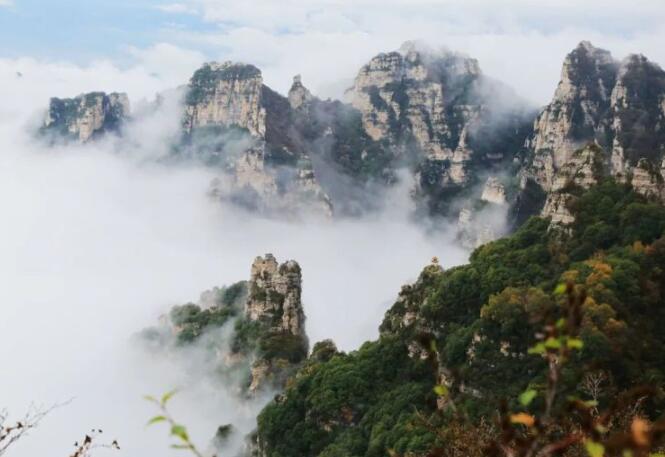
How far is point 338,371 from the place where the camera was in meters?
54.2

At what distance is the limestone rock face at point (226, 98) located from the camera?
18012cm

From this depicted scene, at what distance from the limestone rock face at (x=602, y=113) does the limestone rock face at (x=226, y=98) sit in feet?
205

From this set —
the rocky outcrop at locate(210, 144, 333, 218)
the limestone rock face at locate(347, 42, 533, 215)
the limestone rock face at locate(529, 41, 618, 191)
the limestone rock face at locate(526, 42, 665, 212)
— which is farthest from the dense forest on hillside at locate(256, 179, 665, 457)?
the rocky outcrop at locate(210, 144, 333, 218)

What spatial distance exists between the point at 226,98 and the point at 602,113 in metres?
85.1

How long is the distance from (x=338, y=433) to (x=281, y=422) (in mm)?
4801

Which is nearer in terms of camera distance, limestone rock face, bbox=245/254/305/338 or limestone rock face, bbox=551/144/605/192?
limestone rock face, bbox=551/144/605/192

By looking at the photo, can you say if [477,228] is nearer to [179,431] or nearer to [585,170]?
[585,170]

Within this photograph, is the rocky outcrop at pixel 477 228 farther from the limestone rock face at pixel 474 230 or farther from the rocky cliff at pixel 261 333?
the rocky cliff at pixel 261 333

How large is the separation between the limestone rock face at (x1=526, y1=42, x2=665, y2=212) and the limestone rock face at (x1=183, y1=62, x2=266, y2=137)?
62.4m

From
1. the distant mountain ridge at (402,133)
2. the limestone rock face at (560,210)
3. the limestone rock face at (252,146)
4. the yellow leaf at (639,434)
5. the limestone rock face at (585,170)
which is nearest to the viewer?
the yellow leaf at (639,434)

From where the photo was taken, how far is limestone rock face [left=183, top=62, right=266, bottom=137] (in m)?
180

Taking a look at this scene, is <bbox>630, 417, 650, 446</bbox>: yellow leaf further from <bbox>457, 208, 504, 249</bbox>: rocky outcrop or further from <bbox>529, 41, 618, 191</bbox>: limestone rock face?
<bbox>529, 41, 618, 191</bbox>: limestone rock face

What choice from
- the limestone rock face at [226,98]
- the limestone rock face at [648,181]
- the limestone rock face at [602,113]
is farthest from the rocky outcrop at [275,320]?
the limestone rock face at [226,98]

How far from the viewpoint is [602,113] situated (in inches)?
5408
